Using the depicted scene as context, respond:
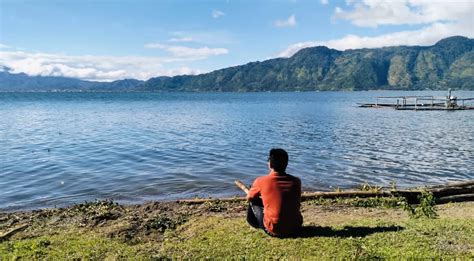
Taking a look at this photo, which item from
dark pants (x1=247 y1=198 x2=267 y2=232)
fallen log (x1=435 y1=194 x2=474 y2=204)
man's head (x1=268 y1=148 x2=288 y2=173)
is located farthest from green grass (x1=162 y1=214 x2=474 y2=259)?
fallen log (x1=435 y1=194 x2=474 y2=204)

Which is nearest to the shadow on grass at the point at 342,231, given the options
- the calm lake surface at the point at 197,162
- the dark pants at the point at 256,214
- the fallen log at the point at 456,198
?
the dark pants at the point at 256,214

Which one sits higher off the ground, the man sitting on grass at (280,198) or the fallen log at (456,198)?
the man sitting on grass at (280,198)

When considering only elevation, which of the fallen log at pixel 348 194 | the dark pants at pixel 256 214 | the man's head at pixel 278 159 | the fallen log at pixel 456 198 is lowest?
the fallen log at pixel 456 198

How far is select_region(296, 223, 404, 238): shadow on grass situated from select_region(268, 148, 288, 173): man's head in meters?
1.78

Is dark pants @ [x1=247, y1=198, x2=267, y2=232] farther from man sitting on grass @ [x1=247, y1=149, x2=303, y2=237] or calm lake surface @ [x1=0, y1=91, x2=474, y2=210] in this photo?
calm lake surface @ [x1=0, y1=91, x2=474, y2=210]

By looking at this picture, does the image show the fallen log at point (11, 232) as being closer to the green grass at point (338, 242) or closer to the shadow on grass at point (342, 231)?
the green grass at point (338, 242)

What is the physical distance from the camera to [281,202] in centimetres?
993

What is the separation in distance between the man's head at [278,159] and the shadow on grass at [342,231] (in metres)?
1.78

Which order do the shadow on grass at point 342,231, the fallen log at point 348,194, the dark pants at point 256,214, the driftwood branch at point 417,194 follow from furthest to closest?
the fallen log at point 348,194
the driftwood branch at point 417,194
the dark pants at point 256,214
the shadow on grass at point 342,231

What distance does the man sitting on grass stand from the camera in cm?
991

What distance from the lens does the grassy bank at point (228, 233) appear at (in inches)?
361

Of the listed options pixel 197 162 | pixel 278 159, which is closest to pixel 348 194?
pixel 278 159

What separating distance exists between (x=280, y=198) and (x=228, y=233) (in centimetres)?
180

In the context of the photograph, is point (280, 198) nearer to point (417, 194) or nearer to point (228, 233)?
point (228, 233)
